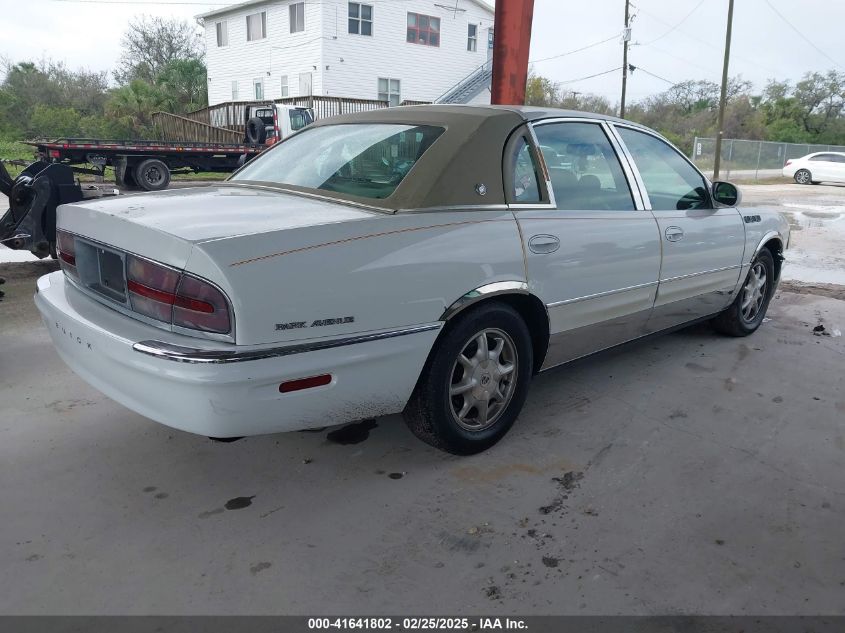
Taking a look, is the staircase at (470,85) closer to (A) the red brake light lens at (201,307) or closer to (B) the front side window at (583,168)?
(B) the front side window at (583,168)

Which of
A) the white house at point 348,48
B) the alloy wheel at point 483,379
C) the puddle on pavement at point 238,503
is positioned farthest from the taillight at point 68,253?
the white house at point 348,48

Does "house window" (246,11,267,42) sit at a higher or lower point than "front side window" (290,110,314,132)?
higher

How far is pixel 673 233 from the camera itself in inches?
156

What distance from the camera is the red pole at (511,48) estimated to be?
748 cm

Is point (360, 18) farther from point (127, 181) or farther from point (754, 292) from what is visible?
point (754, 292)

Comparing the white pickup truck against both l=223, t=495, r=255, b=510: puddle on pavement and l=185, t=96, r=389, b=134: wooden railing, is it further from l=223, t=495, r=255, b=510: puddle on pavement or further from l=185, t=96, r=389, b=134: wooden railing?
l=223, t=495, r=255, b=510: puddle on pavement

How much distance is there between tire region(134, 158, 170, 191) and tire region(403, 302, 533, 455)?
1471 cm

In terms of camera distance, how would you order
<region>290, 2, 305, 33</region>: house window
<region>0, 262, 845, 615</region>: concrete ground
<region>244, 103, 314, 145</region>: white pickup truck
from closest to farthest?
<region>0, 262, 845, 615</region>: concrete ground, <region>244, 103, 314, 145</region>: white pickup truck, <region>290, 2, 305, 33</region>: house window

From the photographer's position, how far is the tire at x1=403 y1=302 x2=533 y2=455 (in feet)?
9.42

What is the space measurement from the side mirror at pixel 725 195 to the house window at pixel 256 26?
1045 inches

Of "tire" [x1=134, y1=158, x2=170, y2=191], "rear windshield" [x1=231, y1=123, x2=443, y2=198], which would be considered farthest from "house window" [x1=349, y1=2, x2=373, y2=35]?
"rear windshield" [x1=231, y1=123, x2=443, y2=198]

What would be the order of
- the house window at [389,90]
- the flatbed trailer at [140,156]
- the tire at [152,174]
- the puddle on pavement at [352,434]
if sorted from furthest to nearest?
1. the house window at [389,90]
2. the tire at [152,174]
3. the flatbed trailer at [140,156]
4. the puddle on pavement at [352,434]

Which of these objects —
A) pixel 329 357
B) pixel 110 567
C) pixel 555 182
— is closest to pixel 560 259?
pixel 555 182

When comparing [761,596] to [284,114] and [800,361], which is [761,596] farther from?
[284,114]
